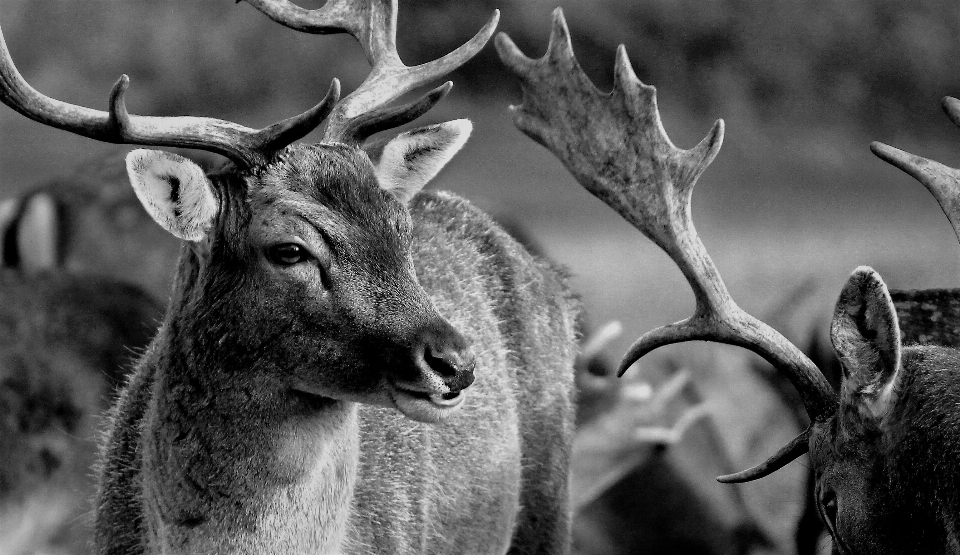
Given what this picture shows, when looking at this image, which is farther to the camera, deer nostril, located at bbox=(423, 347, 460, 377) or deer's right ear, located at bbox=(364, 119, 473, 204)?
deer's right ear, located at bbox=(364, 119, 473, 204)

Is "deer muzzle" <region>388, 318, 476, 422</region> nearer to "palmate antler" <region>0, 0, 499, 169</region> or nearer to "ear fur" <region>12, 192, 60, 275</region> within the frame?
"palmate antler" <region>0, 0, 499, 169</region>

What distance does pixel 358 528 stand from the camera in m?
2.93

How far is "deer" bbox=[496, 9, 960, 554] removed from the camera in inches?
91.3

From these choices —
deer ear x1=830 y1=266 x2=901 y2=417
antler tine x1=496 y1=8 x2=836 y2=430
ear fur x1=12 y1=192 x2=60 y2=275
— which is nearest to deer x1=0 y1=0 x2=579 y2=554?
antler tine x1=496 y1=8 x2=836 y2=430

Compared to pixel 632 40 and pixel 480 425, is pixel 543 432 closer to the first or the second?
pixel 480 425

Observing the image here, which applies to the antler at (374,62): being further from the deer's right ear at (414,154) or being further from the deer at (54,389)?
the deer at (54,389)

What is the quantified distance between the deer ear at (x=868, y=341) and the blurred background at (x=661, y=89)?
5.15 m

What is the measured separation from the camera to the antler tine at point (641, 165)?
2.87m

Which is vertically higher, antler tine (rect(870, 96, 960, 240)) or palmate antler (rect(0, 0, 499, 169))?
antler tine (rect(870, 96, 960, 240))

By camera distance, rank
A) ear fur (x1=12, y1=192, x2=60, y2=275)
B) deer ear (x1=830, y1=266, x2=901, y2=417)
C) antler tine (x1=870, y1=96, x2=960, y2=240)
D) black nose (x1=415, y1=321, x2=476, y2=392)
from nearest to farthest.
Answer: deer ear (x1=830, y1=266, x2=901, y2=417), black nose (x1=415, y1=321, x2=476, y2=392), antler tine (x1=870, y1=96, x2=960, y2=240), ear fur (x1=12, y1=192, x2=60, y2=275)

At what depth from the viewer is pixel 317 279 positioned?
2533 millimetres

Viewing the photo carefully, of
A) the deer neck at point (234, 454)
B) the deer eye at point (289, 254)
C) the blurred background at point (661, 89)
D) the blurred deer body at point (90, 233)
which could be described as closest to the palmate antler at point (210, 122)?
the deer eye at point (289, 254)

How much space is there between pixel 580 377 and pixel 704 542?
1.11 m

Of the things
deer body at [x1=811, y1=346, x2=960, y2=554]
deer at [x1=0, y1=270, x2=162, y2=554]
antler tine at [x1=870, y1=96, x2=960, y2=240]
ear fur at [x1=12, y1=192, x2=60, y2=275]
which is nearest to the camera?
deer body at [x1=811, y1=346, x2=960, y2=554]
